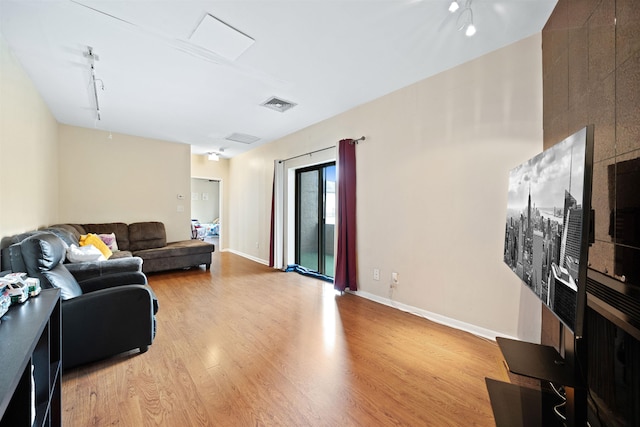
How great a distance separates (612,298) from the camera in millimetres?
1050

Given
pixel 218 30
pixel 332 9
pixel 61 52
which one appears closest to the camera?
pixel 332 9

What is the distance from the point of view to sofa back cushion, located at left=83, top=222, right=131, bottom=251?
4.41m

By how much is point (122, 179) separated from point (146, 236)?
3.93 ft

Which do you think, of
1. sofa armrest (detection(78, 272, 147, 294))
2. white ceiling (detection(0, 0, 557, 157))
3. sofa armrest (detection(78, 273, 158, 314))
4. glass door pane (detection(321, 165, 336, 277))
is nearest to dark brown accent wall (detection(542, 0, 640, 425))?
white ceiling (detection(0, 0, 557, 157))

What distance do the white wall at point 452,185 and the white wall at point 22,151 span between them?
11.3 feet

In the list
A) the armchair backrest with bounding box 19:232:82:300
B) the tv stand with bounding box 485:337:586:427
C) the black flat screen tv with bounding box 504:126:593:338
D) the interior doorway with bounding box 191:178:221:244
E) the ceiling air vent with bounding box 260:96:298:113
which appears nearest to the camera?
the black flat screen tv with bounding box 504:126:593:338

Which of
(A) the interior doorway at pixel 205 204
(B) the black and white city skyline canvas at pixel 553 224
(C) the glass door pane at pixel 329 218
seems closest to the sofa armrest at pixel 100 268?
(C) the glass door pane at pixel 329 218

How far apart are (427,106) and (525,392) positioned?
257cm

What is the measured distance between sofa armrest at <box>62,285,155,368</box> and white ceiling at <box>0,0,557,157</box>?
208 cm

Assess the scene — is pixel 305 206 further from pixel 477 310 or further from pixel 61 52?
pixel 61 52

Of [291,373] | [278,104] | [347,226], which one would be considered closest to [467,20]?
[278,104]

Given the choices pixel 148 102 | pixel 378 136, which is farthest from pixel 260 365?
pixel 148 102

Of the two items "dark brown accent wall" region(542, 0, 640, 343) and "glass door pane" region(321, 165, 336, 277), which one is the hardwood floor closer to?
"dark brown accent wall" region(542, 0, 640, 343)

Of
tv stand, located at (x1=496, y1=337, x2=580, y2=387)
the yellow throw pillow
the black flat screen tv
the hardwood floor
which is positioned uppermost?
the black flat screen tv
